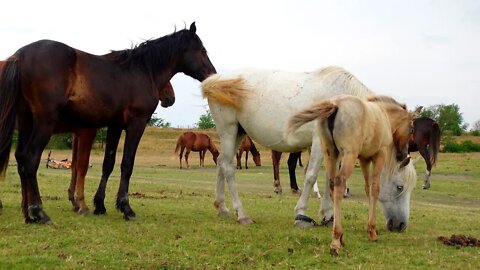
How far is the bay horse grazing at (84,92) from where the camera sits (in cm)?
709

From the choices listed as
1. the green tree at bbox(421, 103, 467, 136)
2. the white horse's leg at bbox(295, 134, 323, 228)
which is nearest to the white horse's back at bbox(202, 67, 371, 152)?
the white horse's leg at bbox(295, 134, 323, 228)

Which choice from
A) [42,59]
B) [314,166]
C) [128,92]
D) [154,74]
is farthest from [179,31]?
[314,166]

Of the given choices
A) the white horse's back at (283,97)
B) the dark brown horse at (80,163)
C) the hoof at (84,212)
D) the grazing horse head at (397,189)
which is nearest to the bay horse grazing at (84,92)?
the hoof at (84,212)

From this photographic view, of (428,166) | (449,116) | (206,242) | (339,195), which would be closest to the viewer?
(339,195)

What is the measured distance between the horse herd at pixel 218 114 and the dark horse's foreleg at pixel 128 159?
1 centimetres

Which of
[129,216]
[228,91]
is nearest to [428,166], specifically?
[228,91]

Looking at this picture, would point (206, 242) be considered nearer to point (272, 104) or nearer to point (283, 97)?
point (272, 104)

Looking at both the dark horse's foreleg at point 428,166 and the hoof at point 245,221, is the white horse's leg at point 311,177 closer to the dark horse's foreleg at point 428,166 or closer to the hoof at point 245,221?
the hoof at point 245,221

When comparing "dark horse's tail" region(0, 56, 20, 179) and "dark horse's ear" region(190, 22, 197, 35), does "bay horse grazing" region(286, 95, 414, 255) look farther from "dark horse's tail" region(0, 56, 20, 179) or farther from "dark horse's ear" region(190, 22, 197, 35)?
"dark horse's tail" region(0, 56, 20, 179)

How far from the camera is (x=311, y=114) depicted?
6.30 m

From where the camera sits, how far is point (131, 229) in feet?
23.7

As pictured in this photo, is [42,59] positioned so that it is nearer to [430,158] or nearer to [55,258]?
[55,258]

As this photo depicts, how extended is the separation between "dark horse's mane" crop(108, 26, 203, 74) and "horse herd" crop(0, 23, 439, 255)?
2cm

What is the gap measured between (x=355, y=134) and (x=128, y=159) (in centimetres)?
354
